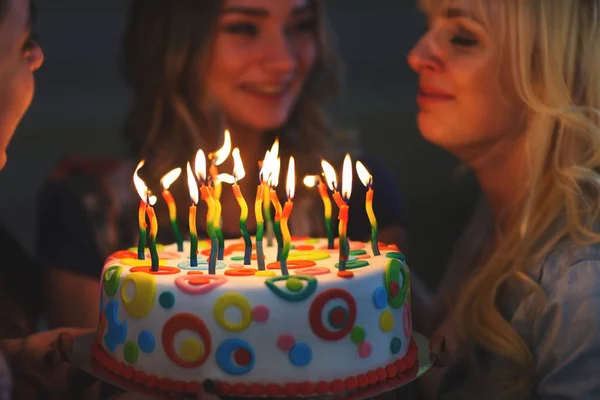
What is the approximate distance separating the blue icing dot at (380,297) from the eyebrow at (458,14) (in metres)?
0.98

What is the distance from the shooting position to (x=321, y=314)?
5.68ft

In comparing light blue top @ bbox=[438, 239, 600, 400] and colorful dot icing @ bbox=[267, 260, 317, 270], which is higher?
colorful dot icing @ bbox=[267, 260, 317, 270]

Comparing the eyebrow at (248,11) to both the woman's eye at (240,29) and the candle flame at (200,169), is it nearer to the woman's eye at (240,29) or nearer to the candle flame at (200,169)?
the woman's eye at (240,29)

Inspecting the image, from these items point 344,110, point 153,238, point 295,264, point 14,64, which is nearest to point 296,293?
point 295,264

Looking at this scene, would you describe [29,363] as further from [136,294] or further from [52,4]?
[52,4]

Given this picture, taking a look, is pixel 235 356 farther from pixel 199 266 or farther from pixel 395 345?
pixel 395 345

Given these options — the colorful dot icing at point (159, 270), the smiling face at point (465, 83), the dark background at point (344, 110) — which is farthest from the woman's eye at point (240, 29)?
the colorful dot icing at point (159, 270)

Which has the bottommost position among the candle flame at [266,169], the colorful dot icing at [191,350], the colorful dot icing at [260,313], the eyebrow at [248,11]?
the colorful dot icing at [191,350]

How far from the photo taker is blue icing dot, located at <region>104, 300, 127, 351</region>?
6.01ft

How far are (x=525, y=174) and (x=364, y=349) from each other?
91 centimetres

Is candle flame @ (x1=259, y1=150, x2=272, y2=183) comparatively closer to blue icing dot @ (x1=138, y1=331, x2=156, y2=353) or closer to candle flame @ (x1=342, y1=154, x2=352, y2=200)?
candle flame @ (x1=342, y1=154, x2=352, y2=200)

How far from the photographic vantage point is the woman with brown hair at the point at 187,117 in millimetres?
2711

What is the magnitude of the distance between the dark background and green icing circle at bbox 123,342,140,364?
1.65m

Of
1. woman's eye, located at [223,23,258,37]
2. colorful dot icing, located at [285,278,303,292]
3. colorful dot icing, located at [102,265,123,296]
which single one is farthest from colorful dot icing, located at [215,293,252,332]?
woman's eye, located at [223,23,258,37]
